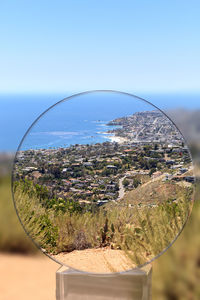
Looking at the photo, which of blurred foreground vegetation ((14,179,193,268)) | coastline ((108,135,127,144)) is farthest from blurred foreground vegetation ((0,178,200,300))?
coastline ((108,135,127,144))

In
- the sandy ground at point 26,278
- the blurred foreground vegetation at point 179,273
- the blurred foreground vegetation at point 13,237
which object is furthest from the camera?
the blurred foreground vegetation at point 13,237

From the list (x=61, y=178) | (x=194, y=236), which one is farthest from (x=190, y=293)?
(x=61, y=178)

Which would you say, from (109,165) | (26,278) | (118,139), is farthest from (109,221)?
(26,278)

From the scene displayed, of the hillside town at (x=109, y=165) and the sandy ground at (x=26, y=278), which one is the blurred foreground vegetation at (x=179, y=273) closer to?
the hillside town at (x=109, y=165)

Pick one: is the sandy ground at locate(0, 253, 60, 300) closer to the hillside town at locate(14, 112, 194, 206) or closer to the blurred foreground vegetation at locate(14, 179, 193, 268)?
the blurred foreground vegetation at locate(14, 179, 193, 268)

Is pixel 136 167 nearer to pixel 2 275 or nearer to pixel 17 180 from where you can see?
pixel 17 180

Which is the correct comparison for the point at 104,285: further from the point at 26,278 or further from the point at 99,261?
the point at 26,278

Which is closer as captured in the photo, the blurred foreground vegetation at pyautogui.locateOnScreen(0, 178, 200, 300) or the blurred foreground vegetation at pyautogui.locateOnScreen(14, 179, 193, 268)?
the blurred foreground vegetation at pyautogui.locateOnScreen(14, 179, 193, 268)

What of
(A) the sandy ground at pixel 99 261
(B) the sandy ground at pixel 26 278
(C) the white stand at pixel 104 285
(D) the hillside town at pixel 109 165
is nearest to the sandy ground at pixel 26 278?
(B) the sandy ground at pixel 26 278
